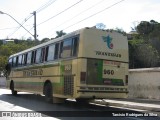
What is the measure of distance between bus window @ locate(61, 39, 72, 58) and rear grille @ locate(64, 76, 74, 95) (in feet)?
3.48

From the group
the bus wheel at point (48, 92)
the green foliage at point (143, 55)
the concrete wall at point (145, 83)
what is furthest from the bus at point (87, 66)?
the green foliage at point (143, 55)

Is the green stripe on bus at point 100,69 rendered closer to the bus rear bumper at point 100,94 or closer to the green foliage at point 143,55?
the bus rear bumper at point 100,94

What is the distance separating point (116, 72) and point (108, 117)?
3.81 meters

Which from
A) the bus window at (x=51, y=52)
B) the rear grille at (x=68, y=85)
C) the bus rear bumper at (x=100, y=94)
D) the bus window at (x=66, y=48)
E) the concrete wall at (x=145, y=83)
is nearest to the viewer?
the bus rear bumper at (x=100, y=94)

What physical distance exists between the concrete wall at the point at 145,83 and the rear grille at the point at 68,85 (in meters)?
6.40

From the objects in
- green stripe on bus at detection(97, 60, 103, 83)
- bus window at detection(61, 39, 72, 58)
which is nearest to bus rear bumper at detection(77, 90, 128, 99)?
green stripe on bus at detection(97, 60, 103, 83)

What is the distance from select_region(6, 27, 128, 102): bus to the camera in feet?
47.6

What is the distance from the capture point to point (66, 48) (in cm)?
1595

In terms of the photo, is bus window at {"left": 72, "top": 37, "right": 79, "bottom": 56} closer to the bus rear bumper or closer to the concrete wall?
the bus rear bumper

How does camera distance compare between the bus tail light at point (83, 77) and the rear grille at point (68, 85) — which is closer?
the bus tail light at point (83, 77)

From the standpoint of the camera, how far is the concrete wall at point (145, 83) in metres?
19.7

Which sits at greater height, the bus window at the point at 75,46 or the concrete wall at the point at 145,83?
the bus window at the point at 75,46

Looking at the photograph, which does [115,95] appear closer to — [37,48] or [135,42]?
[37,48]

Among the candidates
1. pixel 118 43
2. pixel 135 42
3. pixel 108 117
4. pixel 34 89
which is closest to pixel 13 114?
pixel 108 117
